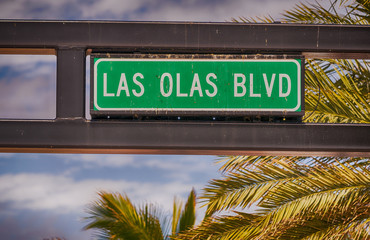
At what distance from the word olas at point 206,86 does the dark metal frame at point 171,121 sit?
0.62 ft

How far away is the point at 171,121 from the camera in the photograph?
3.59 meters

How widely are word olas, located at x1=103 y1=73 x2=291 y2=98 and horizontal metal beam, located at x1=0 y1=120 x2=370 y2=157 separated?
198mm

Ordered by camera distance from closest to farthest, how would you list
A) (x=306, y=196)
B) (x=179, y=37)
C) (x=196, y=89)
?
(x=196, y=89) < (x=179, y=37) < (x=306, y=196)

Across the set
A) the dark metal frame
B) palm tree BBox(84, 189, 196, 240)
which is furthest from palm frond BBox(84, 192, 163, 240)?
the dark metal frame

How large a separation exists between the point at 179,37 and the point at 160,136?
676mm

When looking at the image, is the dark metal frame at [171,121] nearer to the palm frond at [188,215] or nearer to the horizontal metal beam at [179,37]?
the horizontal metal beam at [179,37]

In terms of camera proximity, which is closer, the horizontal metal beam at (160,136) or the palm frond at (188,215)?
the horizontal metal beam at (160,136)

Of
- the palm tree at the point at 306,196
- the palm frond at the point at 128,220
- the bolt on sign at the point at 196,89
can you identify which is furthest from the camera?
the palm frond at the point at 128,220

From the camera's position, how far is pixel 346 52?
3.72 m

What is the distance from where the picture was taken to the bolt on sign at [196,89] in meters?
3.55

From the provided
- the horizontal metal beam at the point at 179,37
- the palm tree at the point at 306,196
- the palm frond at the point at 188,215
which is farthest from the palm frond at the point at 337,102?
the palm frond at the point at 188,215

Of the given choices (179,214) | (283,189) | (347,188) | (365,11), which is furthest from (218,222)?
(179,214)

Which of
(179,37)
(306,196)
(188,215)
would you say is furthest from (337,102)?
(188,215)

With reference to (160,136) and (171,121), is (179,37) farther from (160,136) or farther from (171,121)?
(160,136)
